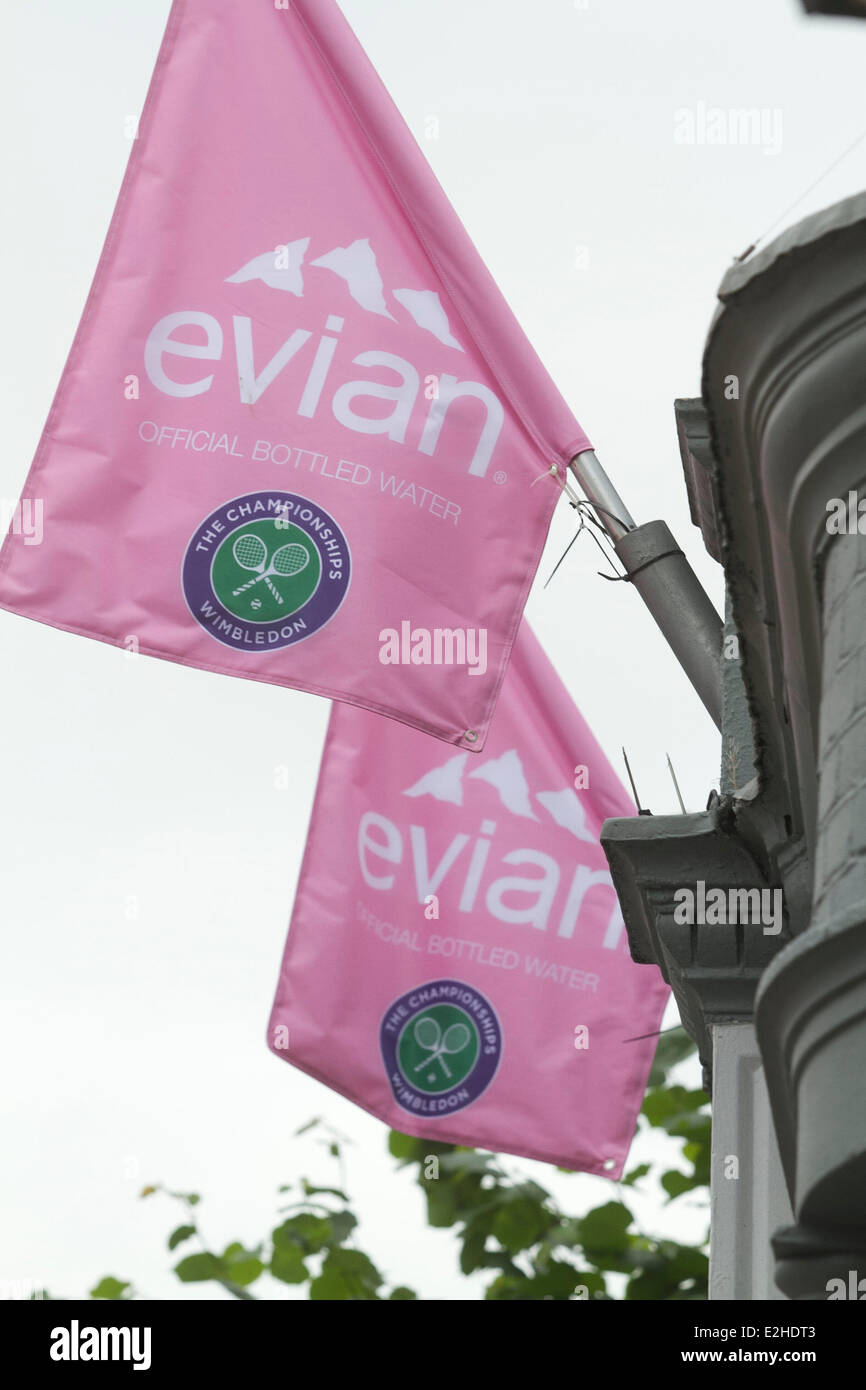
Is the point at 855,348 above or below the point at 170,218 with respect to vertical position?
below

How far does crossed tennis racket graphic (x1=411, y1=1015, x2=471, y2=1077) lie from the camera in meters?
9.24

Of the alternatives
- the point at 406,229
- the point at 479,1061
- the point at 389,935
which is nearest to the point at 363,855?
the point at 389,935

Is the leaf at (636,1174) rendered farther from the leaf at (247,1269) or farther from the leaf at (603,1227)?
the leaf at (247,1269)

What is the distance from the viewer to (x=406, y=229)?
7758 mm

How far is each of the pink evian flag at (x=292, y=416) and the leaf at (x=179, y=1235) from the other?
6526mm

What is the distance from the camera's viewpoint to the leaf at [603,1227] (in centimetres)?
1109

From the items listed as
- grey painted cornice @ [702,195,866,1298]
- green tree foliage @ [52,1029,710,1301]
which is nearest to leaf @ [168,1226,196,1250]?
green tree foliage @ [52,1029,710,1301]

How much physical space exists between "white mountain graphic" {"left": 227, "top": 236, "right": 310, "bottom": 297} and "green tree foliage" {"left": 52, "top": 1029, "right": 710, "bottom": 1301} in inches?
222

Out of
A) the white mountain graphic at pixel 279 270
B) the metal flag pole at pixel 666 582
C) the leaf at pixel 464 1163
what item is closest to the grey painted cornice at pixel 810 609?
the metal flag pole at pixel 666 582

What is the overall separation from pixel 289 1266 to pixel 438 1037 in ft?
11.5

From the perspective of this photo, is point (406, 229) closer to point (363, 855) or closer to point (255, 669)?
point (255, 669)

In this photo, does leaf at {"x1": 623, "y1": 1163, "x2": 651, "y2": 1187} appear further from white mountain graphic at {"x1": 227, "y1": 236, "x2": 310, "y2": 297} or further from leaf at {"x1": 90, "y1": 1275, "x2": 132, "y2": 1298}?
white mountain graphic at {"x1": 227, "y1": 236, "x2": 310, "y2": 297}

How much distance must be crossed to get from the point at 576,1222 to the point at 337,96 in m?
6.98
